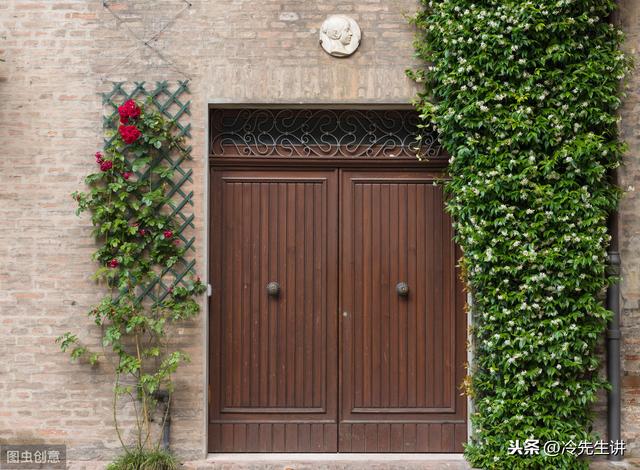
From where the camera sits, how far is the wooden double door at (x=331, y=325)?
6.08 m

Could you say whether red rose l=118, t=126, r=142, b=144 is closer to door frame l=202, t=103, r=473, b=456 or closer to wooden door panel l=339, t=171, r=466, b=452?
door frame l=202, t=103, r=473, b=456

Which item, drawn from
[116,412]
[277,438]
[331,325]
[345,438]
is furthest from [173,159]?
[345,438]

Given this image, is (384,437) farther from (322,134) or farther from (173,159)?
(173,159)

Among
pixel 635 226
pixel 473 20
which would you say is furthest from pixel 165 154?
pixel 635 226

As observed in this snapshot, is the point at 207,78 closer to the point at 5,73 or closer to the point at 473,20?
the point at 5,73

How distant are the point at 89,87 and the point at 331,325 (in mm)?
2805

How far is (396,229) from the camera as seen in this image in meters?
6.14

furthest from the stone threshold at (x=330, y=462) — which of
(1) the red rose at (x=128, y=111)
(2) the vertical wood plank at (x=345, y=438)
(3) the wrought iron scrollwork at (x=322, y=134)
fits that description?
(1) the red rose at (x=128, y=111)

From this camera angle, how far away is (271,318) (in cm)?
611

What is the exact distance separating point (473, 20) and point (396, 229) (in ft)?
5.85

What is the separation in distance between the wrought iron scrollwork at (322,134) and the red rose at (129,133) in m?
0.71

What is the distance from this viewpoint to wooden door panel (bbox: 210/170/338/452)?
6.08 metres

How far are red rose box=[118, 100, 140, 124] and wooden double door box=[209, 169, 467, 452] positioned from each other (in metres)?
0.82

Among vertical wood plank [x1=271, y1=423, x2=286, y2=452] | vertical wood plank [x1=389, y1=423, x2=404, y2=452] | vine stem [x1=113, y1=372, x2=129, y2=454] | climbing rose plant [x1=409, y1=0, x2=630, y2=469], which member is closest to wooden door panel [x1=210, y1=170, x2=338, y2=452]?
vertical wood plank [x1=271, y1=423, x2=286, y2=452]
